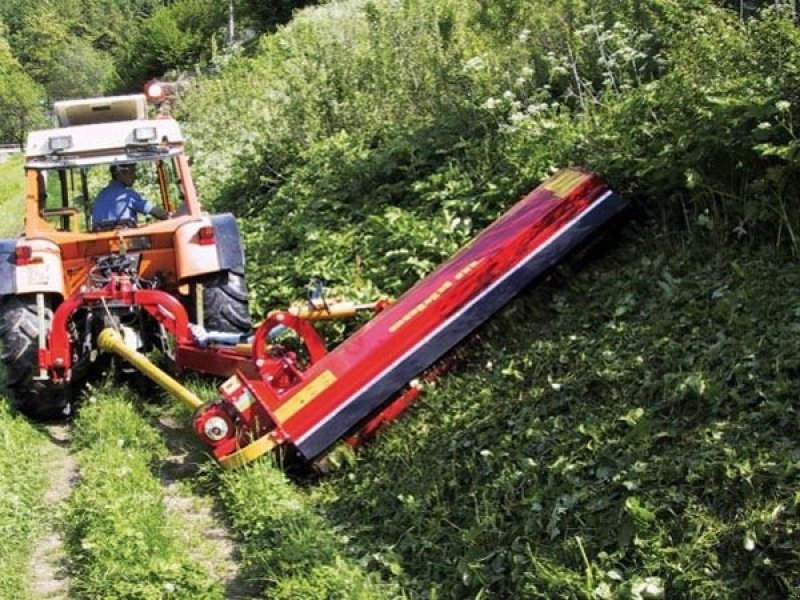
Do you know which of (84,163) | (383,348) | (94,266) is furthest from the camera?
(84,163)

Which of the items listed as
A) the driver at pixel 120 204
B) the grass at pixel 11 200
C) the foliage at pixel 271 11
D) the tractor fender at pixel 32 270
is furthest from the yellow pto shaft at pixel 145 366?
the foliage at pixel 271 11

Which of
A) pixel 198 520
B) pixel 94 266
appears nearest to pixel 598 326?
pixel 198 520

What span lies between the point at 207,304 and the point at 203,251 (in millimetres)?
380

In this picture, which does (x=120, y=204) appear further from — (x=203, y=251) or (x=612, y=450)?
(x=612, y=450)

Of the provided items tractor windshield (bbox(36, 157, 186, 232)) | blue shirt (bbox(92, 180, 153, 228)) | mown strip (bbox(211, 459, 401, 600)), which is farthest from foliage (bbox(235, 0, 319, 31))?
mown strip (bbox(211, 459, 401, 600))

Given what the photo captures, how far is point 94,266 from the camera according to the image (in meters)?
6.92

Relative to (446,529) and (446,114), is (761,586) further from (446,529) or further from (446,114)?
(446,114)

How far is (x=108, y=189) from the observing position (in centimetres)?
742

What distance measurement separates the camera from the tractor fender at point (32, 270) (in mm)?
6625

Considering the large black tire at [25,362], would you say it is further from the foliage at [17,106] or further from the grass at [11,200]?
the foliage at [17,106]

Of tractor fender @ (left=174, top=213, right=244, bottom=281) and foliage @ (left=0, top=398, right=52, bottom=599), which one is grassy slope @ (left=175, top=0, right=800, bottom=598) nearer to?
tractor fender @ (left=174, top=213, right=244, bottom=281)

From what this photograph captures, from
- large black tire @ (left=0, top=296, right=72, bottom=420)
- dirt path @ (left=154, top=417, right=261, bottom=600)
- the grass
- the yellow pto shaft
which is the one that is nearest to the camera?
dirt path @ (left=154, top=417, right=261, bottom=600)

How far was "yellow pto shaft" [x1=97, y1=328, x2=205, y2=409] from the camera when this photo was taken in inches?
223

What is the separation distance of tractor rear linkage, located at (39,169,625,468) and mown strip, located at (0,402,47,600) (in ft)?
3.02
